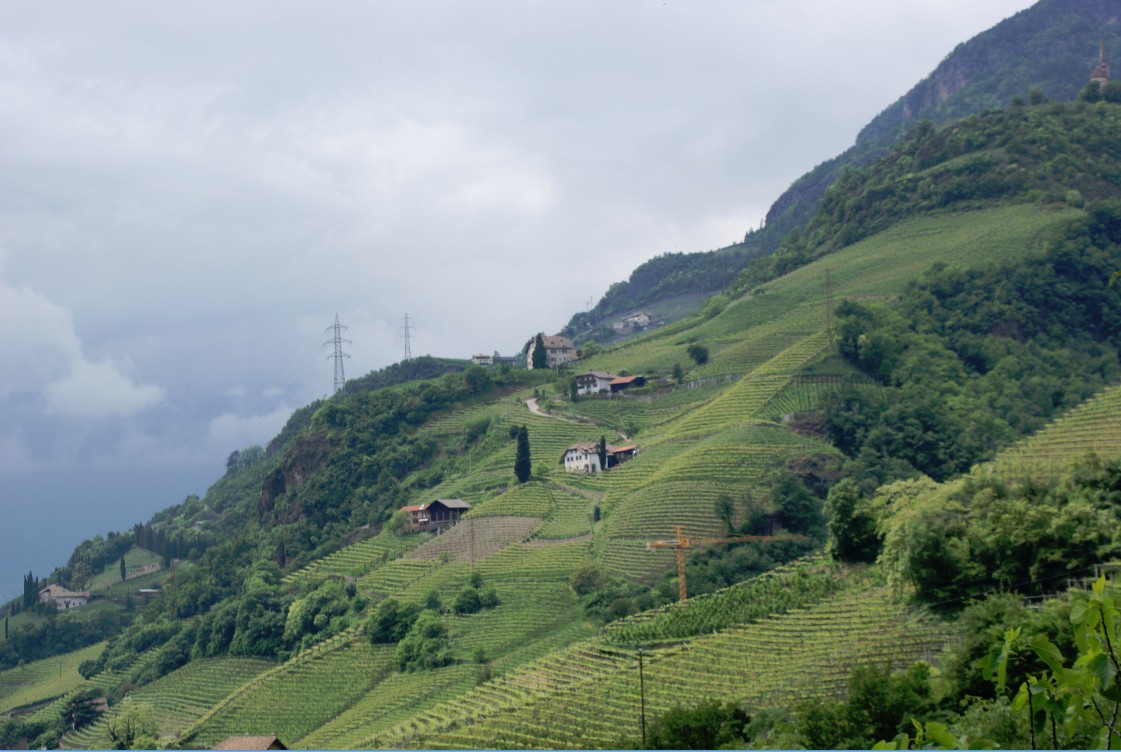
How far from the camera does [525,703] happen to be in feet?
107

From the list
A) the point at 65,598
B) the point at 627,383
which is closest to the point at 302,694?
the point at 627,383

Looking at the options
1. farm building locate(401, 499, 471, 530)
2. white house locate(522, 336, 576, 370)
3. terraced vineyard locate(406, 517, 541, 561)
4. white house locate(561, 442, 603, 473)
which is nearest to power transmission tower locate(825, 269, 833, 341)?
white house locate(561, 442, 603, 473)

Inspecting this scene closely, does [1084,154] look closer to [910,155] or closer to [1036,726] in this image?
[910,155]

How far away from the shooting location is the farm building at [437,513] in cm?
6078

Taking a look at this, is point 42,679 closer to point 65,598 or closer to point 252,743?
point 65,598

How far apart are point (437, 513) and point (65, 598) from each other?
3160 centimetres

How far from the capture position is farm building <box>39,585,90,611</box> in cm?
7750

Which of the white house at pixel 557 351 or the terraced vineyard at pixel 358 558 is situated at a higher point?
the white house at pixel 557 351

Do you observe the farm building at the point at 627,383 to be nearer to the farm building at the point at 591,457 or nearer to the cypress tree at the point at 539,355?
the farm building at the point at 591,457

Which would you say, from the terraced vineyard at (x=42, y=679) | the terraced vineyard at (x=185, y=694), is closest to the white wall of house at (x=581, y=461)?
the terraced vineyard at (x=185, y=694)

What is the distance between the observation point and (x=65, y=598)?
7825 cm

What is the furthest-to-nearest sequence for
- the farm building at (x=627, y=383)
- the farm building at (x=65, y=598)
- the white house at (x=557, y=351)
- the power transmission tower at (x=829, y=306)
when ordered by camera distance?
A: the white house at (x=557, y=351) < the farm building at (x=65, y=598) < the farm building at (x=627, y=383) < the power transmission tower at (x=829, y=306)

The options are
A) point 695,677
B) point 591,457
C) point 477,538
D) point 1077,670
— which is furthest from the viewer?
point 591,457

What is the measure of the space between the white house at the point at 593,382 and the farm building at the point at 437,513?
45.6ft
